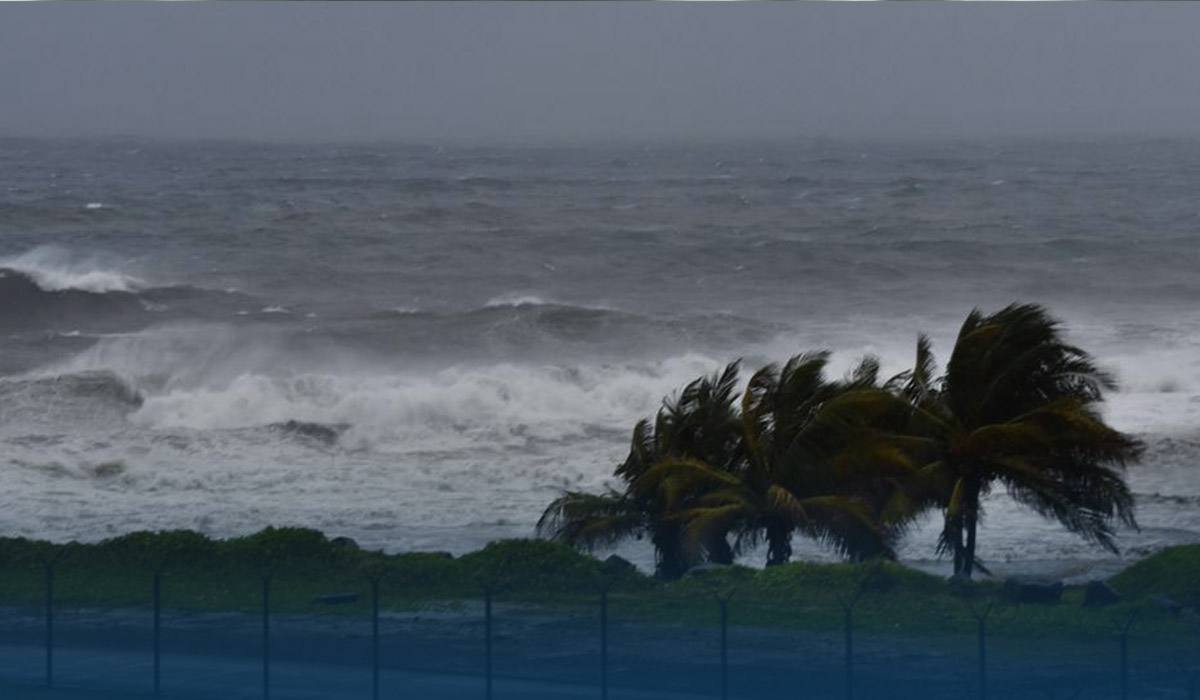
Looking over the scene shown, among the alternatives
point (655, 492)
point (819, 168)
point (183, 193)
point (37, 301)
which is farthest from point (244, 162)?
point (655, 492)

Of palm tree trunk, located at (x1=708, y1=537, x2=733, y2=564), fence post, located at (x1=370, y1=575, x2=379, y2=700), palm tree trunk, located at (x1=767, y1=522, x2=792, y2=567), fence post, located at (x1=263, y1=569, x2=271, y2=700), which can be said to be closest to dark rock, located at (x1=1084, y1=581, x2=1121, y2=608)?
palm tree trunk, located at (x1=767, y1=522, x2=792, y2=567)

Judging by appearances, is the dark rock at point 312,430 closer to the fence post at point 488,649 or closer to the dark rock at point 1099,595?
the dark rock at point 1099,595

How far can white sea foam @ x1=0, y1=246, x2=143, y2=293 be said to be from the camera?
210 feet

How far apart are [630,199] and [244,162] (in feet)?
94.5

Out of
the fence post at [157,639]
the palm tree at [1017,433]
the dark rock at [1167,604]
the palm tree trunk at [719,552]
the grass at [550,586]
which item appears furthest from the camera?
the palm tree at [1017,433]

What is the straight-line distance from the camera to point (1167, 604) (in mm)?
17453

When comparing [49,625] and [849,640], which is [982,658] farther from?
[49,625]

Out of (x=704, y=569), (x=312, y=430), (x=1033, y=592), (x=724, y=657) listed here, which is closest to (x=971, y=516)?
(x=1033, y=592)

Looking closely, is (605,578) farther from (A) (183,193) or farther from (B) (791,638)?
(A) (183,193)

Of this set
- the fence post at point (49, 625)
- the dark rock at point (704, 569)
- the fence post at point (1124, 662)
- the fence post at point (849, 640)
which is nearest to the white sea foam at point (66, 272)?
the dark rock at point (704, 569)

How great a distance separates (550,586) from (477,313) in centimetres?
4302

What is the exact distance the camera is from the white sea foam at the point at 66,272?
6406cm

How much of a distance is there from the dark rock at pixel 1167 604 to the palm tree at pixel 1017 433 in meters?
2.89

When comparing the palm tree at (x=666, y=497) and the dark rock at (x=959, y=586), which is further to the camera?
the palm tree at (x=666, y=497)
